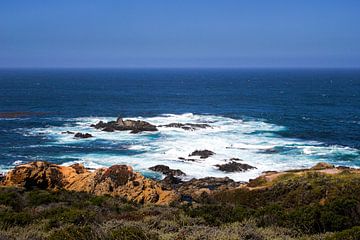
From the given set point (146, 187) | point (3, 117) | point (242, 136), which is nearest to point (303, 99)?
point (242, 136)

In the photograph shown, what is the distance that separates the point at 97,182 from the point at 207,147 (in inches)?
1040

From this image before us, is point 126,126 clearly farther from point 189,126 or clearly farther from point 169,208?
point 169,208

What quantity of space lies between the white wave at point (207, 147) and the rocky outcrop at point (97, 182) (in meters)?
13.7

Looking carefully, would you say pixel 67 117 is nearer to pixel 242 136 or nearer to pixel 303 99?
pixel 242 136

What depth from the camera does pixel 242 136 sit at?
6128 cm

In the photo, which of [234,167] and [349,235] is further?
[234,167]

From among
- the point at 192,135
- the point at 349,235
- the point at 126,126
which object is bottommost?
the point at 192,135

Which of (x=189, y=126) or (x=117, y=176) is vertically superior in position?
(x=117, y=176)

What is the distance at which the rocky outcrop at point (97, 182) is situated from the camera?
2822cm

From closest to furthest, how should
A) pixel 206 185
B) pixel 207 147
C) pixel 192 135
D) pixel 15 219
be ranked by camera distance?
pixel 15 219 → pixel 206 185 → pixel 207 147 → pixel 192 135

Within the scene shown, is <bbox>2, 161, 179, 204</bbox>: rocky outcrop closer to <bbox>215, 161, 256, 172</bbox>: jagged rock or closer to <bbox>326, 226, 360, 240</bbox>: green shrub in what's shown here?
<bbox>215, 161, 256, 172</bbox>: jagged rock

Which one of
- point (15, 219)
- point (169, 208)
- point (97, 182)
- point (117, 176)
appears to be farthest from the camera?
point (117, 176)

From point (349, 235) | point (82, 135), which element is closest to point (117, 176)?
point (349, 235)

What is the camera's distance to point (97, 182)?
29.1 meters
